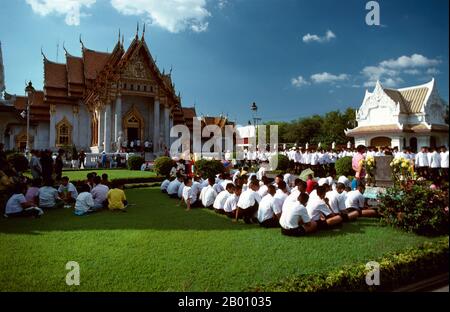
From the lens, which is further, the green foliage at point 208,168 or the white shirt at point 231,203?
the green foliage at point 208,168

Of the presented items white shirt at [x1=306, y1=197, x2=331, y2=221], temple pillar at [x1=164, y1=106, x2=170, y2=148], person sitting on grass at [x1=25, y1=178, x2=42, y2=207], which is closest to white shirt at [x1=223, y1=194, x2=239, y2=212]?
white shirt at [x1=306, y1=197, x2=331, y2=221]

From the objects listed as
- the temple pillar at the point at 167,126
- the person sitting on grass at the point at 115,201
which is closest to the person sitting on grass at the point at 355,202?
the person sitting on grass at the point at 115,201

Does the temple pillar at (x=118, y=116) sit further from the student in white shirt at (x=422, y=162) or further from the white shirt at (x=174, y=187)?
the student in white shirt at (x=422, y=162)

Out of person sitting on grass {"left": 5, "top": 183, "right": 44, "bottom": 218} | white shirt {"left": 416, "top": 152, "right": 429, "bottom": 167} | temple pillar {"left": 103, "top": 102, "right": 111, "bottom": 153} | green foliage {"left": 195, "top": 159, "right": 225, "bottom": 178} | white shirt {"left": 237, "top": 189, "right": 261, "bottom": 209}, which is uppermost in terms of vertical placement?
temple pillar {"left": 103, "top": 102, "right": 111, "bottom": 153}

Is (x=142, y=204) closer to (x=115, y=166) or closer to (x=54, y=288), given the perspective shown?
(x=54, y=288)

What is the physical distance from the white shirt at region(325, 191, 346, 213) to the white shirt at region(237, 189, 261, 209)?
5.70 ft

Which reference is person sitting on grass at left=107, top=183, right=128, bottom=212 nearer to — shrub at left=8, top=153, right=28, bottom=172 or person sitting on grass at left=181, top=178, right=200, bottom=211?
person sitting on grass at left=181, top=178, right=200, bottom=211

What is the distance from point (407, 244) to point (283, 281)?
3.44 m

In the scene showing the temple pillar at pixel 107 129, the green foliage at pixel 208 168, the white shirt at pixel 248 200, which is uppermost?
the temple pillar at pixel 107 129

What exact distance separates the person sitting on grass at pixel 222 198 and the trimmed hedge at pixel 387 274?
432cm

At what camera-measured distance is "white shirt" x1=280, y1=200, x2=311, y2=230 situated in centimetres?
671

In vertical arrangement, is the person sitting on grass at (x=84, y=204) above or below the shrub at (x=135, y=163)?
below

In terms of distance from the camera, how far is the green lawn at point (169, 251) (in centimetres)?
471
